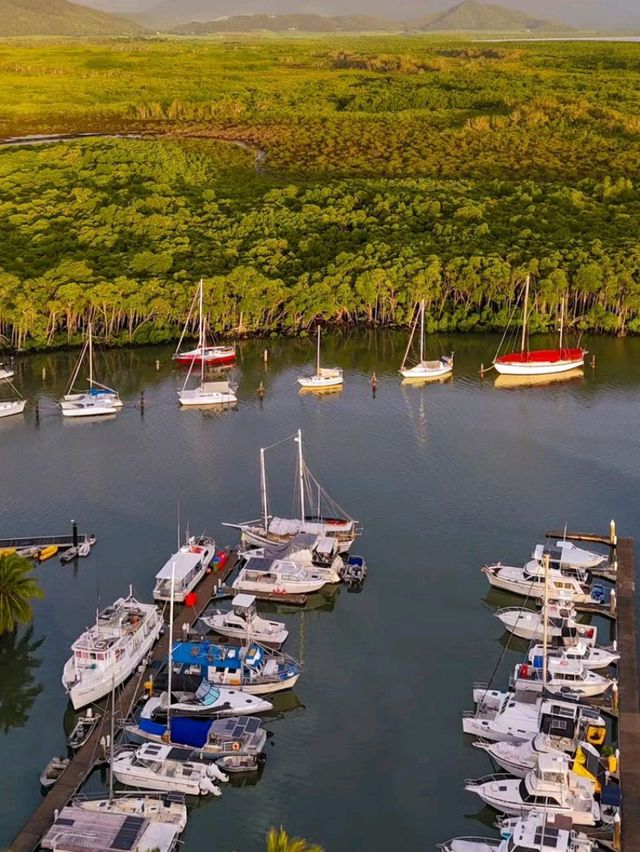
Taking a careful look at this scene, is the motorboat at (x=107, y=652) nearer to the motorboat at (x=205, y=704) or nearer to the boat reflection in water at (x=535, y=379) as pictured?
the motorboat at (x=205, y=704)

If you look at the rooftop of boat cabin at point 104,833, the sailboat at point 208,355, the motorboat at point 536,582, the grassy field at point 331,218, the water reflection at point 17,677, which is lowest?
the water reflection at point 17,677

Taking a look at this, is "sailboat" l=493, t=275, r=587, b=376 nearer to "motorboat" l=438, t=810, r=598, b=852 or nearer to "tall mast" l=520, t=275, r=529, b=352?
"tall mast" l=520, t=275, r=529, b=352

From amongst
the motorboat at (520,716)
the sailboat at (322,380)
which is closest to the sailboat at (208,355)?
the sailboat at (322,380)

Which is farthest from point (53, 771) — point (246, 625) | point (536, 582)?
point (536, 582)

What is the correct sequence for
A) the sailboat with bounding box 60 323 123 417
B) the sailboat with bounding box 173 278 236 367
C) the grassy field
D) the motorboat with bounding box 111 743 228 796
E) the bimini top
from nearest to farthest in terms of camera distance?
the motorboat with bounding box 111 743 228 796, the bimini top, the sailboat with bounding box 60 323 123 417, the sailboat with bounding box 173 278 236 367, the grassy field

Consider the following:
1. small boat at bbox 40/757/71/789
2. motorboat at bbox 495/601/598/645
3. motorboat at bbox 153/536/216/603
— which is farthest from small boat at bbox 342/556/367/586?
small boat at bbox 40/757/71/789

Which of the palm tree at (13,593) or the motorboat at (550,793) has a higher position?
the palm tree at (13,593)
